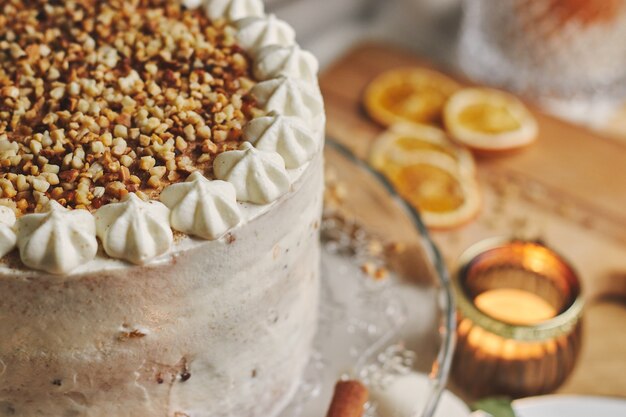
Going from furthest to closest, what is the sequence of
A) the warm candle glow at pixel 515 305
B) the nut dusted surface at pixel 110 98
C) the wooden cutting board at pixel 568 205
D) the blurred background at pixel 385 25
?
the blurred background at pixel 385 25, the wooden cutting board at pixel 568 205, the warm candle glow at pixel 515 305, the nut dusted surface at pixel 110 98

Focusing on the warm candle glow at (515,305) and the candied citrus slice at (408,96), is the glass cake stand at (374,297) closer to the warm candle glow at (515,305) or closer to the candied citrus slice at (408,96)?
the warm candle glow at (515,305)

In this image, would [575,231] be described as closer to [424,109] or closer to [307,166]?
[424,109]

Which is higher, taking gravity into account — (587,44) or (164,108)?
(164,108)

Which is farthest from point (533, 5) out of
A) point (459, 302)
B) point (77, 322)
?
point (77, 322)

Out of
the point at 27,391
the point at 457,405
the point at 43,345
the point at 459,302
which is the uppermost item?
the point at 43,345

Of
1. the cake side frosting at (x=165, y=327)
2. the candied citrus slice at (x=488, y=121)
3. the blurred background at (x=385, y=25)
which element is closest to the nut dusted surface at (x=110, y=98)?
the cake side frosting at (x=165, y=327)

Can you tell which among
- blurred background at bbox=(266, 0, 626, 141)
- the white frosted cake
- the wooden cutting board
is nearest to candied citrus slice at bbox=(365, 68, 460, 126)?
the wooden cutting board

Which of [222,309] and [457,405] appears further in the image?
[457,405]

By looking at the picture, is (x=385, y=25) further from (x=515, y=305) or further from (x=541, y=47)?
(x=515, y=305)
